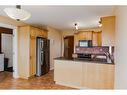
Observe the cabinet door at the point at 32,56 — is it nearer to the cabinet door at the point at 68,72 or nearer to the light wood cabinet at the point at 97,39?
the cabinet door at the point at 68,72

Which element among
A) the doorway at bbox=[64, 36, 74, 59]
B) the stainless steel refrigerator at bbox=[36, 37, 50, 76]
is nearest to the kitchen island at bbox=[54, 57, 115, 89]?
the stainless steel refrigerator at bbox=[36, 37, 50, 76]

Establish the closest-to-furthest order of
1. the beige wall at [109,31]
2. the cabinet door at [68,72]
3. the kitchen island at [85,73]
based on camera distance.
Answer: the beige wall at [109,31] < the kitchen island at [85,73] < the cabinet door at [68,72]

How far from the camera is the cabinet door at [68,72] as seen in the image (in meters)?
3.60

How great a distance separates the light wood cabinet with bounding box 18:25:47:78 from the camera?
456 centimetres

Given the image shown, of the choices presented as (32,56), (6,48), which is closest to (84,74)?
(32,56)

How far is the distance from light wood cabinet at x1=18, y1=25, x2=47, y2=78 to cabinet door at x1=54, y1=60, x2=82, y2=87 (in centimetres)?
A: 121

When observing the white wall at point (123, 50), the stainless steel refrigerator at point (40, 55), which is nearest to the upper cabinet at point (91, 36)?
the stainless steel refrigerator at point (40, 55)

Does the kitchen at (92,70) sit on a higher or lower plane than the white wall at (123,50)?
lower

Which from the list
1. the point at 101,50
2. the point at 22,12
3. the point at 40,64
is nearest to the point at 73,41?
the point at 101,50

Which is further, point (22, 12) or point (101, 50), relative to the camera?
point (101, 50)

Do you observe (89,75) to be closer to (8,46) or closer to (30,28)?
(30,28)

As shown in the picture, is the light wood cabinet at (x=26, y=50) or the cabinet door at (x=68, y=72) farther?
the light wood cabinet at (x=26, y=50)

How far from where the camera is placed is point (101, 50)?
531cm
